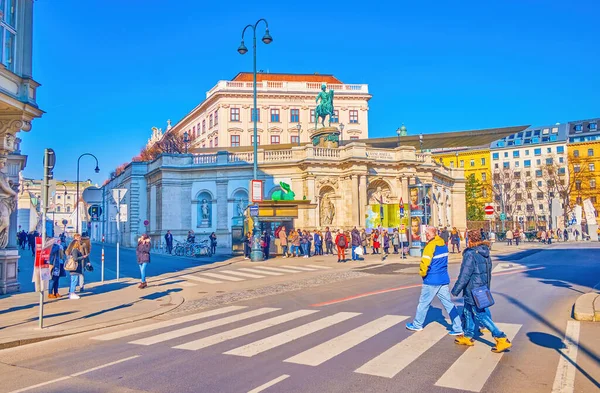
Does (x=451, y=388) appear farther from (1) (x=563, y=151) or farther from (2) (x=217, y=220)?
(1) (x=563, y=151)

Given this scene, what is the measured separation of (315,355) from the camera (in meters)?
6.95

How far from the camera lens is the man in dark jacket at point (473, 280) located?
720 cm

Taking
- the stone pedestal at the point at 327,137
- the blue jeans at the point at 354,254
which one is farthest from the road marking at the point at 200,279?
the stone pedestal at the point at 327,137

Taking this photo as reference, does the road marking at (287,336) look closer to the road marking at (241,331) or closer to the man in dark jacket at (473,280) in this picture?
the road marking at (241,331)

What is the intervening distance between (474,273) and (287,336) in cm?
328

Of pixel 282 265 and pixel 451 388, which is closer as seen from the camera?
pixel 451 388

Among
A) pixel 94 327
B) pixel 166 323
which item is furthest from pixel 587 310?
pixel 94 327

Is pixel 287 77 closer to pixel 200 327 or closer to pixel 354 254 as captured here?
pixel 354 254

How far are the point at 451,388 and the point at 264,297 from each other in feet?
28.0

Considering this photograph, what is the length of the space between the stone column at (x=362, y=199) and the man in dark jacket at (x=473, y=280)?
31618mm

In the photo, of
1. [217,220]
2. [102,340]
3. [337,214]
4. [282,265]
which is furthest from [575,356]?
[217,220]

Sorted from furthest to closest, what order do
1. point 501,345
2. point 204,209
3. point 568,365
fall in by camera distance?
1. point 204,209
2. point 501,345
3. point 568,365

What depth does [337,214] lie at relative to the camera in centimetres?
Answer: 3978

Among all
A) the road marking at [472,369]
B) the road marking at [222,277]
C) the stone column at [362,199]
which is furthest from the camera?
the stone column at [362,199]
